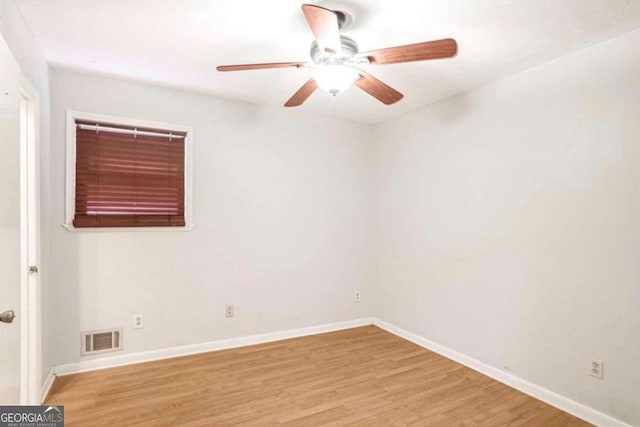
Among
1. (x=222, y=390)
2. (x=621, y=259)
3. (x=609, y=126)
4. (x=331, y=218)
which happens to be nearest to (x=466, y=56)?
(x=609, y=126)

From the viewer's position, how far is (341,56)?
190 centimetres

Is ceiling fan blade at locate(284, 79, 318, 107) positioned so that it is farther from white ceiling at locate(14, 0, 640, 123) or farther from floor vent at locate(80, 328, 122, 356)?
floor vent at locate(80, 328, 122, 356)

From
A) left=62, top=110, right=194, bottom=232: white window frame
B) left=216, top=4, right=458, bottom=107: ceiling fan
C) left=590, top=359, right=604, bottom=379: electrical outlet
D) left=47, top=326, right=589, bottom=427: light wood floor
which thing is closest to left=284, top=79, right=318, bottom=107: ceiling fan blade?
left=216, top=4, right=458, bottom=107: ceiling fan

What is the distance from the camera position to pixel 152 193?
9.89ft

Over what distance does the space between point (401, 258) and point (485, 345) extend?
3.94 ft

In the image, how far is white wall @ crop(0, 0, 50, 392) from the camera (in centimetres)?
194

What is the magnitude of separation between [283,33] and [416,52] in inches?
34.4

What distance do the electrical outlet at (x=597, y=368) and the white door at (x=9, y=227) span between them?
3150mm

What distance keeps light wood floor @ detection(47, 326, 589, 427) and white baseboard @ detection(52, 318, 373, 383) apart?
67 millimetres

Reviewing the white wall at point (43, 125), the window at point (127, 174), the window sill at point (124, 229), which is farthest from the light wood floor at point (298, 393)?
the window at point (127, 174)

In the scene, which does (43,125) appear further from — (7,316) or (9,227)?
(7,316)

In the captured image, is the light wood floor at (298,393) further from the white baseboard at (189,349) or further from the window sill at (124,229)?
the window sill at (124,229)

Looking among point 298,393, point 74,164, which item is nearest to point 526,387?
point 298,393

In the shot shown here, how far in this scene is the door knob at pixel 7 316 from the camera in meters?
1.26
